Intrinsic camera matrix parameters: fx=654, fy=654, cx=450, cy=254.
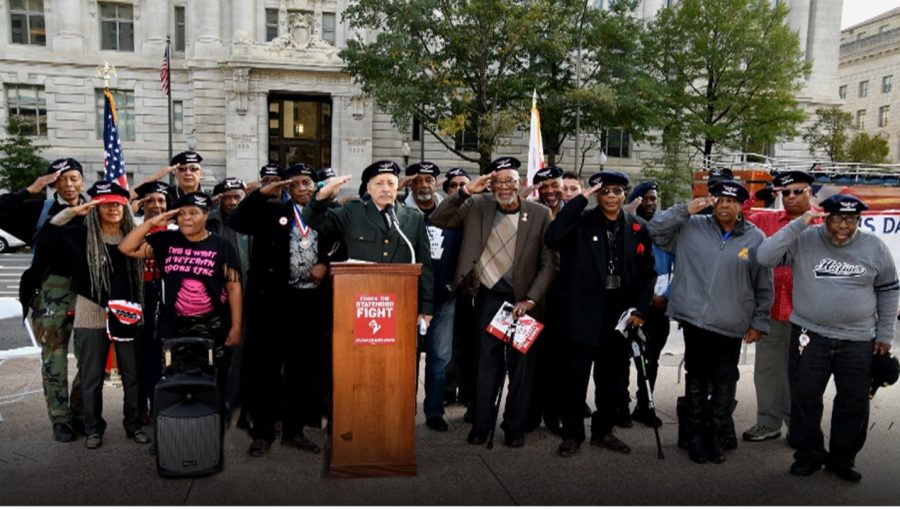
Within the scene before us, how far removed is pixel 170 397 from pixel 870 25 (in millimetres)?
98035

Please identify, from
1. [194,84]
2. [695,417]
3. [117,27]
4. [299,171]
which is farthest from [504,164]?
[117,27]

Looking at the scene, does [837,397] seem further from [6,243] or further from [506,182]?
[6,243]

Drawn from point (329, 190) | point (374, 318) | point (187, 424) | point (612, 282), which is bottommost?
point (187, 424)

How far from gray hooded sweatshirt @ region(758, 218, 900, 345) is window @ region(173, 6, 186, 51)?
38.9 meters

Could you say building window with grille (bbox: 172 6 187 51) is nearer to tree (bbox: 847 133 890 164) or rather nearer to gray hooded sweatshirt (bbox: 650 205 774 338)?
gray hooded sweatshirt (bbox: 650 205 774 338)

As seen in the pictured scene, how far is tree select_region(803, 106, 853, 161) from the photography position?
125 ft

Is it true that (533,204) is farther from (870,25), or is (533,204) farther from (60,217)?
(870,25)

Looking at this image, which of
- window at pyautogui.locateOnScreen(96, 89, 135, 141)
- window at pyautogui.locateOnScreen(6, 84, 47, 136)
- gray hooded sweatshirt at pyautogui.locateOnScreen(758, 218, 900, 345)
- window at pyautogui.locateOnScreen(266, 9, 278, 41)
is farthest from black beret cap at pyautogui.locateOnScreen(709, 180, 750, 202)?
window at pyautogui.locateOnScreen(6, 84, 47, 136)

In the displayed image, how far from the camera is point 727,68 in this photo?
29984 mm

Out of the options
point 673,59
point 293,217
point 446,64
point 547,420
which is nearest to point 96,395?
point 293,217

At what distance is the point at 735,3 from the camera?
94.9ft

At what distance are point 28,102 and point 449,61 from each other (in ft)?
81.5

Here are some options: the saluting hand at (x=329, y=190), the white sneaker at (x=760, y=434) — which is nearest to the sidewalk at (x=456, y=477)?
the white sneaker at (x=760, y=434)

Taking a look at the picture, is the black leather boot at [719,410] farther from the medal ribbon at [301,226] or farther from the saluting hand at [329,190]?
the medal ribbon at [301,226]
